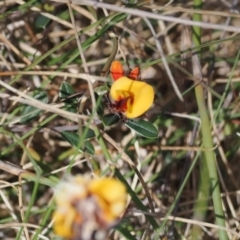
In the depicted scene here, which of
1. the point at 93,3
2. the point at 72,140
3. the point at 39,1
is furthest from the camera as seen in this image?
the point at 39,1

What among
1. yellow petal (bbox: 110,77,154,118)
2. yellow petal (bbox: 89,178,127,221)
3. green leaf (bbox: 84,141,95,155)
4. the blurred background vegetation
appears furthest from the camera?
the blurred background vegetation

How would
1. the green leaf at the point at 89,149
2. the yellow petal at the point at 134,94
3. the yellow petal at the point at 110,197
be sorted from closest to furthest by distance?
the yellow petal at the point at 110,197 → the yellow petal at the point at 134,94 → the green leaf at the point at 89,149

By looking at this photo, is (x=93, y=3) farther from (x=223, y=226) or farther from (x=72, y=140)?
(x=223, y=226)

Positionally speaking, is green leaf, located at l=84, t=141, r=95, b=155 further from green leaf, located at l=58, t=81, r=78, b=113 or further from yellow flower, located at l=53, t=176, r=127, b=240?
yellow flower, located at l=53, t=176, r=127, b=240

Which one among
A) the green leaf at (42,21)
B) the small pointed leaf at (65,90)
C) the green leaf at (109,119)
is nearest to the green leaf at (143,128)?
the green leaf at (109,119)

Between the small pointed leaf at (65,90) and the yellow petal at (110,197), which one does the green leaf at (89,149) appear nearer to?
the small pointed leaf at (65,90)

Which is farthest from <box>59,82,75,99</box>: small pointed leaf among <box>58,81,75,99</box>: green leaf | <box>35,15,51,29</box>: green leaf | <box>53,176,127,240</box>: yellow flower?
<box>53,176,127,240</box>: yellow flower

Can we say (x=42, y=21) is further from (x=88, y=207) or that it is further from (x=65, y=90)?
(x=88, y=207)

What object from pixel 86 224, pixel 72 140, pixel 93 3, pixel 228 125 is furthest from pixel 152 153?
pixel 86 224
